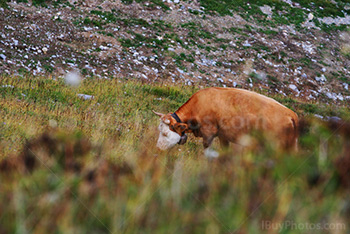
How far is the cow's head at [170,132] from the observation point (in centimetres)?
696

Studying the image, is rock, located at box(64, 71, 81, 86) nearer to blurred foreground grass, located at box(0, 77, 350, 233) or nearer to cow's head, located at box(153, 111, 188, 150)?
cow's head, located at box(153, 111, 188, 150)

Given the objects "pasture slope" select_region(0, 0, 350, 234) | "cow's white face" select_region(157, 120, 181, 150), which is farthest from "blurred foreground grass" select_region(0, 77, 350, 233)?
"cow's white face" select_region(157, 120, 181, 150)

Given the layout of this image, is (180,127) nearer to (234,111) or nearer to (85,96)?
(234,111)

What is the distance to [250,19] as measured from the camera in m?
27.4

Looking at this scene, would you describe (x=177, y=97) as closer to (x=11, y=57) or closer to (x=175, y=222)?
(x=11, y=57)

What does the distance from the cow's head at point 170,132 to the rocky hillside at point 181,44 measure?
323 inches

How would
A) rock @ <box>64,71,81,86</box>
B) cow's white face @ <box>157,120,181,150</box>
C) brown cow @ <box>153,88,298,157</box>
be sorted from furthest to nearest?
rock @ <box>64,71,81,86</box>, cow's white face @ <box>157,120,181,150</box>, brown cow @ <box>153,88,298,157</box>

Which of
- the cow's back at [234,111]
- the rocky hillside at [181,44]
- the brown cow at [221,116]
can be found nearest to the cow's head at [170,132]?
the brown cow at [221,116]

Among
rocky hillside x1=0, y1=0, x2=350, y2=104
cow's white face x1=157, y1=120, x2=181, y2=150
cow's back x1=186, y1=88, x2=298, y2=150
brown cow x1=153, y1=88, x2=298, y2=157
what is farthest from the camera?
rocky hillside x1=0, y1=0, x2=350, y2=104

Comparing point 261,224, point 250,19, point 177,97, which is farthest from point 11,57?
point 250,19

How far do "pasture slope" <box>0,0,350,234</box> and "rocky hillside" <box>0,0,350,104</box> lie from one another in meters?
0.11

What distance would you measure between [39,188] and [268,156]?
1.54 m

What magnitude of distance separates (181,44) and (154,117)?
470 inches

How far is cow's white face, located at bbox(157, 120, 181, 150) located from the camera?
273 inches
